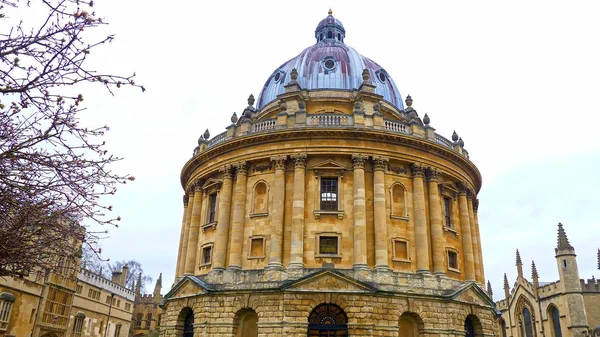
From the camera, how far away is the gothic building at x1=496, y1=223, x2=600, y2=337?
4847 cm

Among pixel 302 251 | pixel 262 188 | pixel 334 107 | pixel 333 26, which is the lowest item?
pixel 302 251

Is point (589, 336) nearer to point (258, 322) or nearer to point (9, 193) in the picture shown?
point (258, 322)

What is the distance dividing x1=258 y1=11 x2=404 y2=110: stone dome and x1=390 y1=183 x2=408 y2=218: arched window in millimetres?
9904

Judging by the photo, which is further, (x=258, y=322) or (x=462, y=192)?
(x=462, y=192)

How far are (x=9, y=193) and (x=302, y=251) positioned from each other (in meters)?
18.3

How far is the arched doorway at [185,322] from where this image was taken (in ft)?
88.2

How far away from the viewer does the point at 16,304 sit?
33.9 meters

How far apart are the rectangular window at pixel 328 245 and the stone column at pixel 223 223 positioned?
19.4 feet

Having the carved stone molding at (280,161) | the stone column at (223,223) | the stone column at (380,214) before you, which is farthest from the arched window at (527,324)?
the stone column at (223,223)

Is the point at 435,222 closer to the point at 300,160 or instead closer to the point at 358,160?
the point at 358,160

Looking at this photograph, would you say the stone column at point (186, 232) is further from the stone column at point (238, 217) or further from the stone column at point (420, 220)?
the stone column at point (420, 220)

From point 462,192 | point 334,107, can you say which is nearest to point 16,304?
point 334,107

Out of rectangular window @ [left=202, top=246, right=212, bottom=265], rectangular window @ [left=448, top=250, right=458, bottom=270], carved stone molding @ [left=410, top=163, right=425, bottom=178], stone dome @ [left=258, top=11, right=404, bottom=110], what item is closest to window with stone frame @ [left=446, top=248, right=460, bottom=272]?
rectangular window @ [left=448, top=250, right=458, bottom=270]

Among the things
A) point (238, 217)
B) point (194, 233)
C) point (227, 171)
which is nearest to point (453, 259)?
point (238, 217)
